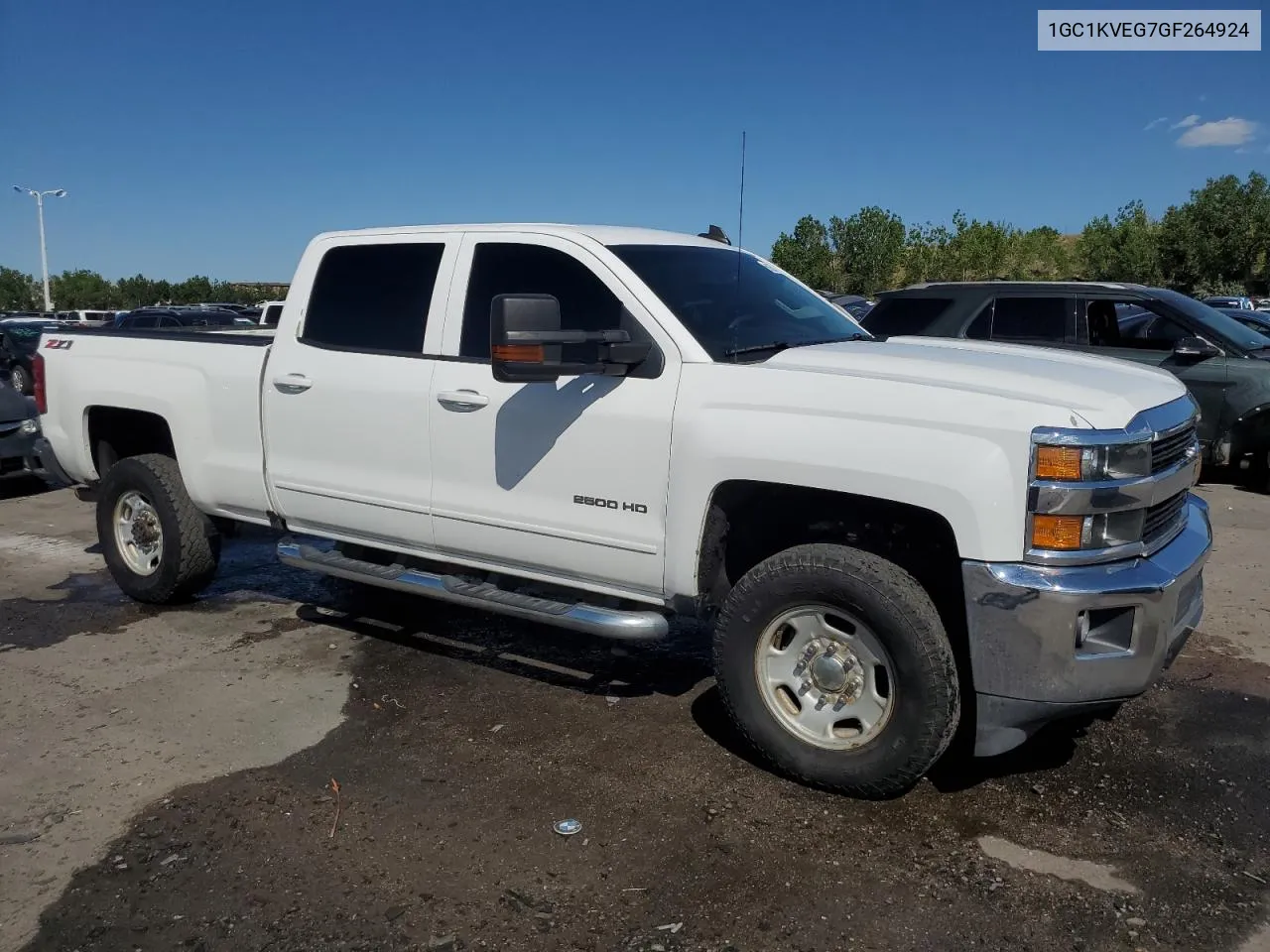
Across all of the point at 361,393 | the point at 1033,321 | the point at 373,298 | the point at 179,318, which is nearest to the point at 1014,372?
the point at 361,393

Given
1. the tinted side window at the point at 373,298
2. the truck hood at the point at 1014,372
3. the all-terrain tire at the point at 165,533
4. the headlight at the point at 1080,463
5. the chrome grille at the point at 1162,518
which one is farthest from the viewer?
the all-terrain tire at the point at 165,533

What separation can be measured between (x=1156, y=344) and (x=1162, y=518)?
6223 millimetres

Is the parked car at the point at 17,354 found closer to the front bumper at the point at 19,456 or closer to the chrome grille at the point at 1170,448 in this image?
the front bumper at the point at 19,456

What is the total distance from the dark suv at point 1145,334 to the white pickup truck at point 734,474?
4.56m

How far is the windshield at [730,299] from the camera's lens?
4.16 m

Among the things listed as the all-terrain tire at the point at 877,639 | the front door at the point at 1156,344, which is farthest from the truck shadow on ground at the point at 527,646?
the front door at the point at 1156,344

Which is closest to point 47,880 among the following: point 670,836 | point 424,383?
point 670,836

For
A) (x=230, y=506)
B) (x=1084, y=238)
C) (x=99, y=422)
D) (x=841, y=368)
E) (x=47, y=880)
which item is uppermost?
(x=1084, y=238)

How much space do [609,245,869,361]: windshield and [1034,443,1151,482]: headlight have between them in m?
1.21

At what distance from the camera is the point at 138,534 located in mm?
6016

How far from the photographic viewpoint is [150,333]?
5.94 metres

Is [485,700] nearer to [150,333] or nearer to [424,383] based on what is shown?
[424,383]

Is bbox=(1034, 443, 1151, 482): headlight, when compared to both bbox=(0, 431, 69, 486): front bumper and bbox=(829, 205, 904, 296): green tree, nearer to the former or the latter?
bbox=(0, 431, 69, 486): front bumper

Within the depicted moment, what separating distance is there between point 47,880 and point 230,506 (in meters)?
2.54
